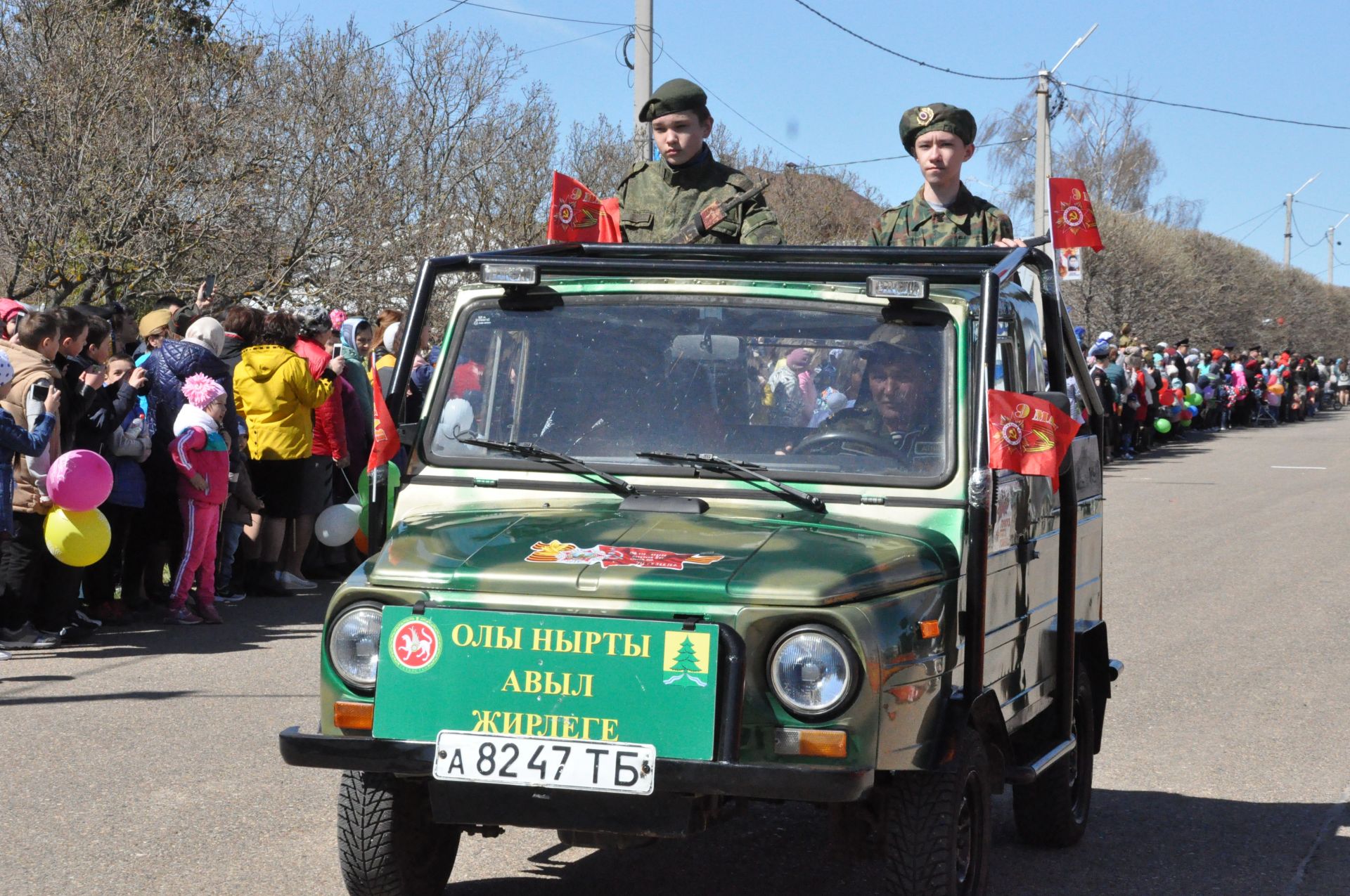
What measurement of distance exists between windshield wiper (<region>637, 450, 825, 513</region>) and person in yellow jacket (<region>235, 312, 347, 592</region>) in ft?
22.6

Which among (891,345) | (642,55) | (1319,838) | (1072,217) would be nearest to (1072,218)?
(1072,217)

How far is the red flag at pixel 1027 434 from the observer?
4.34 metres

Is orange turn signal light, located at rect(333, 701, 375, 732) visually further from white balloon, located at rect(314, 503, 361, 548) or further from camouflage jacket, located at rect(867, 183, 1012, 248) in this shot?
white balloon, located at rect(314, 503, 361, 548)

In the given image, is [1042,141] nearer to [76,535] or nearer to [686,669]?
[76,535]

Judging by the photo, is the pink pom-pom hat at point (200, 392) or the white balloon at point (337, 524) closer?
the white balloon at point (337, 524)

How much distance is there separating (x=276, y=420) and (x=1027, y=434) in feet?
25.2

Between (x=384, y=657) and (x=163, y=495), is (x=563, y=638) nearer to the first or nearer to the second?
(x=384, y=657)

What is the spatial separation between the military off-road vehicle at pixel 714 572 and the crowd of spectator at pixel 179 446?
463cm

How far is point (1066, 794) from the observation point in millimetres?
5629

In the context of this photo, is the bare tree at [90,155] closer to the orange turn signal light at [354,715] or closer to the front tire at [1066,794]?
the front tire at [1066,794]

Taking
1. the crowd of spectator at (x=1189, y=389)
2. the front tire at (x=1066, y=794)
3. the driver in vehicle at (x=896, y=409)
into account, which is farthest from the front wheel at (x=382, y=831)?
the crowd of spectator at (x=1189, y=389)

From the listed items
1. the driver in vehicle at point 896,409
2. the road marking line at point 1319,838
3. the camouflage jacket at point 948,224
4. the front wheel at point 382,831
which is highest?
the camouflage jacket at point 948,224

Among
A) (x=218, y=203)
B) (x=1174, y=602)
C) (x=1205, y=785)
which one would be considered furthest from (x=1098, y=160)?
(x=1205, y=785)

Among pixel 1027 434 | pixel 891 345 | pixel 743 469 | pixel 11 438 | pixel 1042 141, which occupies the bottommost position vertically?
pixel 11 438
